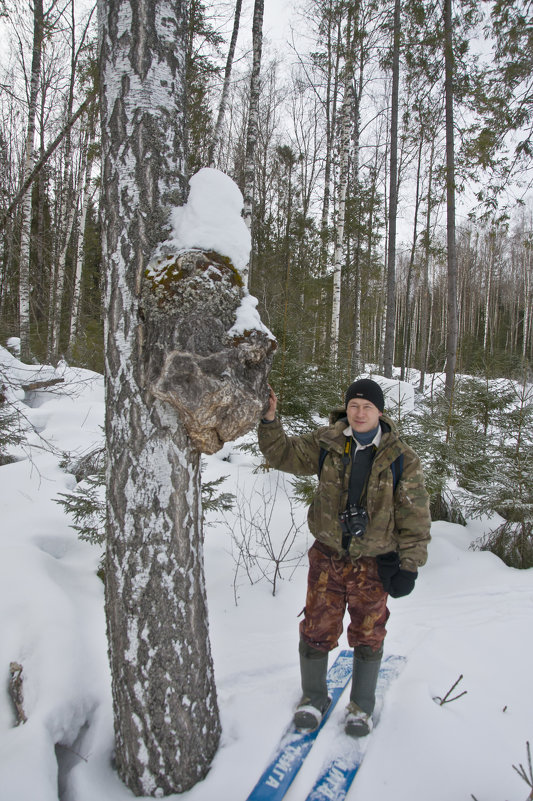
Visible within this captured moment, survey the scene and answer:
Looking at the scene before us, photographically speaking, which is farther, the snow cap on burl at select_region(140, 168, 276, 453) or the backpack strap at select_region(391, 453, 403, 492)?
the backpack strap at select_region(391, 453, 403, 492)

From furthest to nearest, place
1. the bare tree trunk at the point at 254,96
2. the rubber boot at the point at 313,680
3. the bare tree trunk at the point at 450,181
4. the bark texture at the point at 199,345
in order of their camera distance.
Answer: the bare tree trunk at the point at 450,181 < the bare tree trunk at the point at 254,96 < the rubber boot at the point at 313,680 < the bark texture at the point at 199,345

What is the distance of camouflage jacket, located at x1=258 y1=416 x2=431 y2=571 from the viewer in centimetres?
230

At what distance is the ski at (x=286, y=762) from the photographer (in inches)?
78.0

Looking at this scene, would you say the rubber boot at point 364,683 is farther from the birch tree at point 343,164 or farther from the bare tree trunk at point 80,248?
the bare tree trunk at point 80,248

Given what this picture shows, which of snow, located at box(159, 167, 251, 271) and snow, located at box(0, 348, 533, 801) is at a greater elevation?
snow, located at box(159, 167, 251, 271)

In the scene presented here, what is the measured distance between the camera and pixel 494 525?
529 centimetres

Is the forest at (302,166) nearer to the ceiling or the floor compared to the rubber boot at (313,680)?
Answer: nearer to the ceiling

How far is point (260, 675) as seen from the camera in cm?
286

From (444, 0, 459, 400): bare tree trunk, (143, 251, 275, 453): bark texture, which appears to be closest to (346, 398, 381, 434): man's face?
(143, 251, 275, 453): bark texture

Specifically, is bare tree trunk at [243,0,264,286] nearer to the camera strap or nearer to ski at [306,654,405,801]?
the camera strap

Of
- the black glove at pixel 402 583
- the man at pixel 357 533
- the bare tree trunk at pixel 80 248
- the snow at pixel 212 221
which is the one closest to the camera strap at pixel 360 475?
the man at pixel 357 533

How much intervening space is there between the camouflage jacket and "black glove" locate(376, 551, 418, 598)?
42 mm

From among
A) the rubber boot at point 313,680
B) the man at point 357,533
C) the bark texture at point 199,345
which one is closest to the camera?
the bark texture at point 199,345

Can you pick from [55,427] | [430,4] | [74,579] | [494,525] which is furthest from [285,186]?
[74,579]
